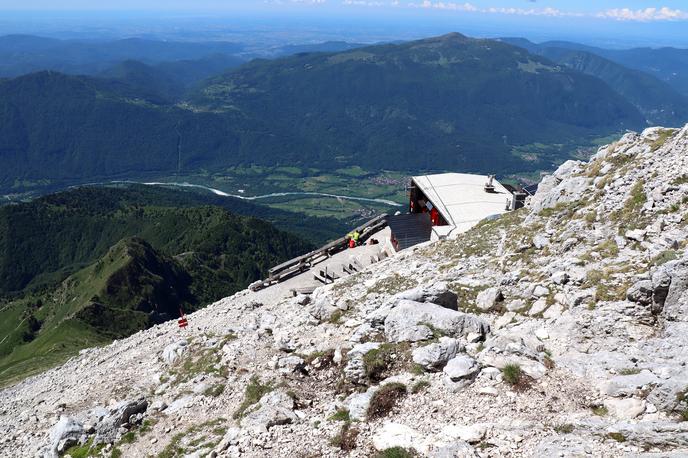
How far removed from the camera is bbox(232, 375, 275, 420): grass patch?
54.1 feet

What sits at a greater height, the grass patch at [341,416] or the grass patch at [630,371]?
the grass patch at [630,371]

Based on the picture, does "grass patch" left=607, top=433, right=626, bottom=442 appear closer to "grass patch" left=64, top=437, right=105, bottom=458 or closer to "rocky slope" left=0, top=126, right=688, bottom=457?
"rocky slope" left=0, top=126, right=688, bottom=457

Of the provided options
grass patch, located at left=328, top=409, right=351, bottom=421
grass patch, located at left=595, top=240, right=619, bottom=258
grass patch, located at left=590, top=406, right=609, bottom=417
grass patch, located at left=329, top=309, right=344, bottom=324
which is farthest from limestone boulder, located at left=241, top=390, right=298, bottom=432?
grass patch, located at left=595, top=240, right=619, bottom=258

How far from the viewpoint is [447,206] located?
4256cm

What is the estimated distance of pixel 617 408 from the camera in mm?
11734

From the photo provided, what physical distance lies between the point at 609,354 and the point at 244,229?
522 ft

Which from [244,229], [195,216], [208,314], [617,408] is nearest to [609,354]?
[617,408]

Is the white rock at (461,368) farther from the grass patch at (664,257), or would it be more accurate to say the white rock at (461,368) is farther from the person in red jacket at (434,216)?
the person in red jacket at (434,216)

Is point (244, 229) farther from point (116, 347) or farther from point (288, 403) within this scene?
point (288, 403)

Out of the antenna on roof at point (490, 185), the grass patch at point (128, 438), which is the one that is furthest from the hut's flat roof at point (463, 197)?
the grass patch at point (128, 438)

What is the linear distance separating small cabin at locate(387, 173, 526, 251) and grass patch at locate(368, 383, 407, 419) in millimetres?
22553

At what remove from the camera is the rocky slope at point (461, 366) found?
12.1 meters

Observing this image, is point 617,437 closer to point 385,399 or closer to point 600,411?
point 600,411

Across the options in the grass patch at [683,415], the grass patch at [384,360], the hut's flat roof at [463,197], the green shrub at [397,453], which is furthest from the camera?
the hut's flat roof at [463,197]
